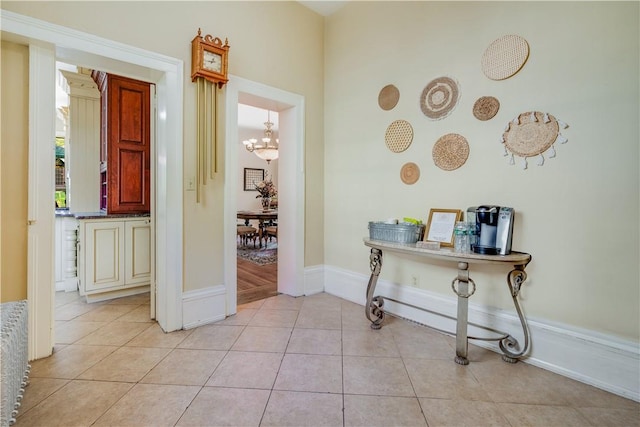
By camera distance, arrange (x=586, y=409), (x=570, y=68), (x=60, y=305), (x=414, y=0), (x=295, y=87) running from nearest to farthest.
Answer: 1. (x=586, y=409)
2. (x=570, y=68)
3. (x=414, y=0)
4. (x=60, y=305)
5. (x=295, y=87)

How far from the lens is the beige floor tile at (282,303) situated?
2994 mm

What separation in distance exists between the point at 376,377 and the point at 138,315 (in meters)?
2.21

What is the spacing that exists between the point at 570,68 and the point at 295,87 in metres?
2.31

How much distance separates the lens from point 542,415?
1.51 m

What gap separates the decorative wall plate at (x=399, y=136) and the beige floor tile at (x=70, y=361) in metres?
2.76

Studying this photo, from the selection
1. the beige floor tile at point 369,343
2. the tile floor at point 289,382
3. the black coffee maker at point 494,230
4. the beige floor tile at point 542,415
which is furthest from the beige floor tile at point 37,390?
the black coffee maker at point 494,230

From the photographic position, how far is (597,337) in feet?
5.80

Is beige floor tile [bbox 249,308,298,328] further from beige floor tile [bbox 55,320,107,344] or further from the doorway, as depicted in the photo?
beige floor tile [bbox 55,320,107,344]

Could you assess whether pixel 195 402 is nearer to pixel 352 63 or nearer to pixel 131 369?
pixel 131 369

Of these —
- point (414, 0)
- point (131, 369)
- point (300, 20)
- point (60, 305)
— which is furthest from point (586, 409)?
point (60, 305)

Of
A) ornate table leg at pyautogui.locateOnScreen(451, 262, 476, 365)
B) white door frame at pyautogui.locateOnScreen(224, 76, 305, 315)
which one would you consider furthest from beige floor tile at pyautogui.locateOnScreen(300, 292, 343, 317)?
ornate table leg at pyautogui.locateOnScreen(451, 262, 476, 365)

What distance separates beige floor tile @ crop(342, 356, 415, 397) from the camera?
1.69 meters

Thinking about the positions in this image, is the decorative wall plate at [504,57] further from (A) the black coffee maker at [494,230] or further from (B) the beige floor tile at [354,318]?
(B) the beige floor tile at [354,318]

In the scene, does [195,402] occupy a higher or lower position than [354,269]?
lower
